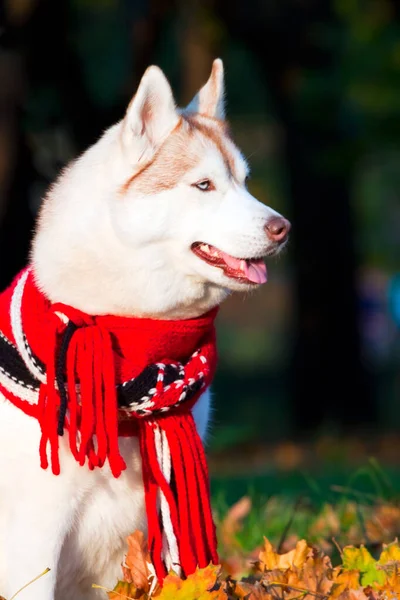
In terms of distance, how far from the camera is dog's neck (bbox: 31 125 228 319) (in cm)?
326

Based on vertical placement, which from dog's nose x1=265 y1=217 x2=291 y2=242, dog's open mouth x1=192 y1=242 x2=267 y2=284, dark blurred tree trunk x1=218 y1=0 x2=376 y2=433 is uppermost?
dog's nose x1=265 y1=217 x2=291 y2=242

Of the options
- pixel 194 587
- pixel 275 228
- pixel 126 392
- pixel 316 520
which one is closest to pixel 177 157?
pixel 275 228

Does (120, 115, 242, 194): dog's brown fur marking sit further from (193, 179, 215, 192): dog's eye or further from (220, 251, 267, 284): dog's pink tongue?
(220, 251, 267, 284): dog's pink tongue

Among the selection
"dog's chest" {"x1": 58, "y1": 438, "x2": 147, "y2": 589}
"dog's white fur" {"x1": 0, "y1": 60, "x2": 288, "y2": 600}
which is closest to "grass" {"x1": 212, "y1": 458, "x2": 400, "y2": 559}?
"dog's chest" {"x1": 58, "y1": 438, "x2": 147, "y2": 589}

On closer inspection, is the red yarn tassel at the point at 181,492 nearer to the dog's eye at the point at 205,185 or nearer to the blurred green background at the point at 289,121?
the dog's eye at the point at 205,185

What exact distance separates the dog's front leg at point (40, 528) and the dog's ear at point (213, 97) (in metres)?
1.46

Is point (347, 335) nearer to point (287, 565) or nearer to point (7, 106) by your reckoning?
point (7, 106)

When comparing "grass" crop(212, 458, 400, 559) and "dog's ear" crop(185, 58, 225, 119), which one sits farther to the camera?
"grass" crop(212, 458, 400, 559)

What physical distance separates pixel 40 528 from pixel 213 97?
1.65 metres

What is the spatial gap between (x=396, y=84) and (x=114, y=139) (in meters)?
7.75

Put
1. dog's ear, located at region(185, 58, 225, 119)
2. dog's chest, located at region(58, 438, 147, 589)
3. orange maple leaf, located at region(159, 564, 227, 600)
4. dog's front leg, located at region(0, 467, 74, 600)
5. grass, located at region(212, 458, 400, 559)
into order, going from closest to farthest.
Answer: orange maple leaf, located at region(159, 564, 227, 600) < dog's front leg, located at region(0, 467, 74, 600) < dog's chest, located at region(58, 438, 147, 589) < dog's ear, located at region(185, 58, 225, 119) < grass, located at region(212, 458, 400, 559)

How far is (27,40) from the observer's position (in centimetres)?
765

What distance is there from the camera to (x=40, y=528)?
10.3 ft

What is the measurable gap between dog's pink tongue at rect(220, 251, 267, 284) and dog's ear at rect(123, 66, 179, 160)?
0.43 meters
